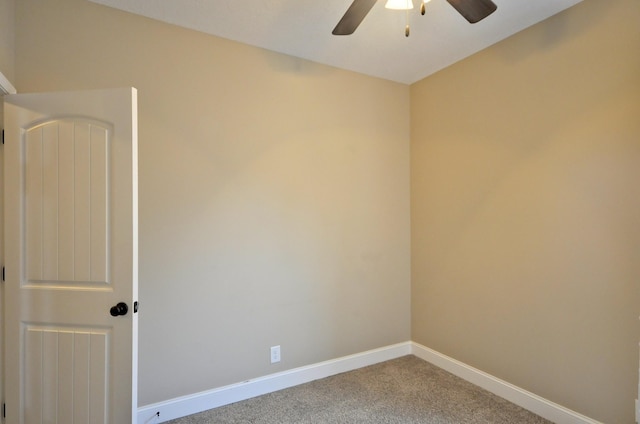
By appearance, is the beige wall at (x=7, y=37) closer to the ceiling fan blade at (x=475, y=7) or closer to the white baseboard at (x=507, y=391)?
the ceiling fan blade at (x=475, y=7)

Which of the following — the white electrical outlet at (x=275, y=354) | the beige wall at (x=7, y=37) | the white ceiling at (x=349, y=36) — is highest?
the white ceiling at (x=349, y=36)

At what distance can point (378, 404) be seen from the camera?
2.36m

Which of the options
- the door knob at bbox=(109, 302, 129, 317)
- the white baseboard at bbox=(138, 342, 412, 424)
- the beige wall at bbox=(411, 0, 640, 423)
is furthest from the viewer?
the white baseboard at bbox=(138, 342, 412, 424)

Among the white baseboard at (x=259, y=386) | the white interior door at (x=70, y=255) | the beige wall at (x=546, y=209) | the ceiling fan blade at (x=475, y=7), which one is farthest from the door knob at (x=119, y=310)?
the beige wall at (x=546, y=209)

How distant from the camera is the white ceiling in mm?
2059

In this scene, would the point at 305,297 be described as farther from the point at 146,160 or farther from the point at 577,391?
the point at 577,391

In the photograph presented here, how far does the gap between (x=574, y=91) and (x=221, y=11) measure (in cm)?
236

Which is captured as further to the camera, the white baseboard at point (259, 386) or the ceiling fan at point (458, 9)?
the white baseboard at point (259, 386)

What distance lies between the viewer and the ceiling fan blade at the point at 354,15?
5.22 feet

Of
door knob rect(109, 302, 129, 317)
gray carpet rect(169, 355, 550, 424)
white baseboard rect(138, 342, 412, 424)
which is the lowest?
gray carpet rect(169, 355, 550, 424)

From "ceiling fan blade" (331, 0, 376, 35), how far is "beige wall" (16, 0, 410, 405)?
975 millimetres

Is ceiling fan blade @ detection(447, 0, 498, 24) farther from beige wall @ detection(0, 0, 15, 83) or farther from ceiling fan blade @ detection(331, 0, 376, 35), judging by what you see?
beige wall @ detection(0, 0, 15, 83)

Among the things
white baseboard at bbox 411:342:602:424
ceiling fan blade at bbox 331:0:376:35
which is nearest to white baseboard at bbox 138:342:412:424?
white baseboard at bbox 411:342:602:424

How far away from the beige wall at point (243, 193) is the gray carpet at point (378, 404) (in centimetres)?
23
